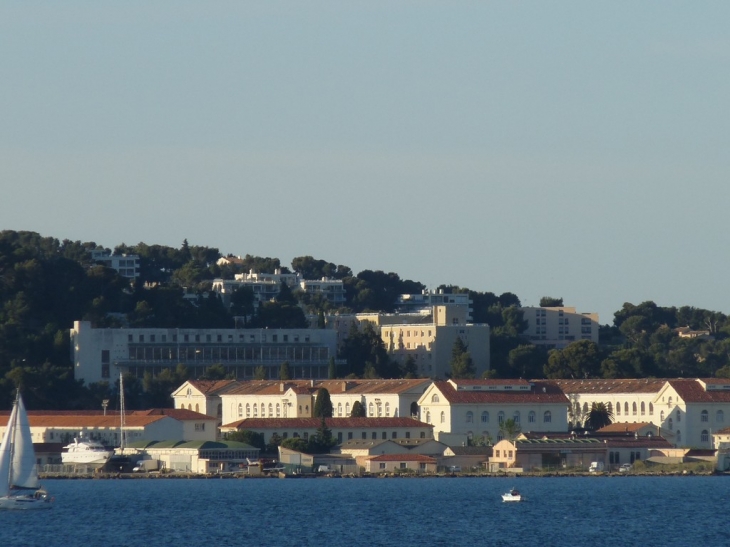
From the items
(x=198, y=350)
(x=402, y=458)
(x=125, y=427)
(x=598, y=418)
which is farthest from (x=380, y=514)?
(x=198, y=350)

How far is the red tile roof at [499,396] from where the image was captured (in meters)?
129

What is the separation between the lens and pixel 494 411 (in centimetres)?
12875

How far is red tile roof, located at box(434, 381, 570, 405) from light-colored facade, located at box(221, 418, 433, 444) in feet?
Result: 9.60

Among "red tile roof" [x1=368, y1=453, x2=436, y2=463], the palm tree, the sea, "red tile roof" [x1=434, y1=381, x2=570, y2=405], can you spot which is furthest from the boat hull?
the palm tree

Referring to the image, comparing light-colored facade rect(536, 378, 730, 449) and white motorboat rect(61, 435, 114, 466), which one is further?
light-colored facade rect(536, 378, 730, 449)

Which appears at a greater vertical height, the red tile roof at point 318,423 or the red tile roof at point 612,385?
the red tile roof at point 612,385

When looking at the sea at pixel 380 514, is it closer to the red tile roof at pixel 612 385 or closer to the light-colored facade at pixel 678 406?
the light-colored facade at pixel 678 406

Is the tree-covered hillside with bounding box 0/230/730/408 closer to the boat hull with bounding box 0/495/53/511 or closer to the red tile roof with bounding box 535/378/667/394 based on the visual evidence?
the red tile roof with bounding box 535/378/667/394

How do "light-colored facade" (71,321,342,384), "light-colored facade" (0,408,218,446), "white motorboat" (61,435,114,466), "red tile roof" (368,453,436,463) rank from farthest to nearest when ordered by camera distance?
"light-colored facade" (71,321,342,384) < "light-colored facade" (0,408,218,446) < "white motorboat" (61,435,114,466) < "red tile roof" (368,453,436,463)

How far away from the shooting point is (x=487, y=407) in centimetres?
12888

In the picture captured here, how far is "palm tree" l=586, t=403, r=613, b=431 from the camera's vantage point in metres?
134

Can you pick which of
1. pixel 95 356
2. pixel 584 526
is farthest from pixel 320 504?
pixel 95 356

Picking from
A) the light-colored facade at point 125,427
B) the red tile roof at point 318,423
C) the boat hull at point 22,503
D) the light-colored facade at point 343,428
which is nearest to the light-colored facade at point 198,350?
the light-colored facade at point 125,427

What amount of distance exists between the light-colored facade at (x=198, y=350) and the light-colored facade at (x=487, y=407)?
3037 cm
